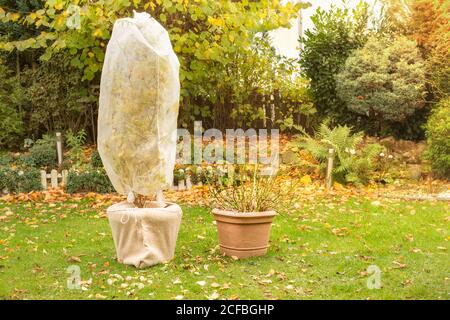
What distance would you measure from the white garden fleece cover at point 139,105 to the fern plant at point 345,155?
4852 mm

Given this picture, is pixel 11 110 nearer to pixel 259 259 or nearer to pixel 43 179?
pixel 43 179

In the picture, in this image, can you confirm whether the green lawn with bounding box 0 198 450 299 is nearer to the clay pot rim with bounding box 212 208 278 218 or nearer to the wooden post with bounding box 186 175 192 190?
the clay pot rim with bounding box 212 208 278 218

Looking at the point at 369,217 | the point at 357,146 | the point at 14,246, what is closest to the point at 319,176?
the point at 357,146

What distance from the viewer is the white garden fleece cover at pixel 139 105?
5801 mm

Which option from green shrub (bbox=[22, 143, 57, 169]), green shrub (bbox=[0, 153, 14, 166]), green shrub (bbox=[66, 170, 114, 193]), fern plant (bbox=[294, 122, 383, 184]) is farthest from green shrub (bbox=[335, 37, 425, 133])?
green shrub (bbox=[0, 153, 14, 166])

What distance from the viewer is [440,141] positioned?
1066 cm

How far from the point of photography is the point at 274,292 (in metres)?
5.21

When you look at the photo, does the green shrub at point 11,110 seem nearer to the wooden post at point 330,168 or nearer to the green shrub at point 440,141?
the wooden post at point 330,168

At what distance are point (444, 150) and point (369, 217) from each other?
331cm

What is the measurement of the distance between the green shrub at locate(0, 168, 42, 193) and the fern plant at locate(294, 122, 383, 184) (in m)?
4.65

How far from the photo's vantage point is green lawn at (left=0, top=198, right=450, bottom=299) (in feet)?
17.3

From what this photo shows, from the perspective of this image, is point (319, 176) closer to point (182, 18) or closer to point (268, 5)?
point (268, 5)

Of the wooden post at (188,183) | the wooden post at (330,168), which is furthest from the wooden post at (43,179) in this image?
the wooden post at (330,168)

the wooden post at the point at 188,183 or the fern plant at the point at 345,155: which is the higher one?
the fern plant at the point at 345,155
